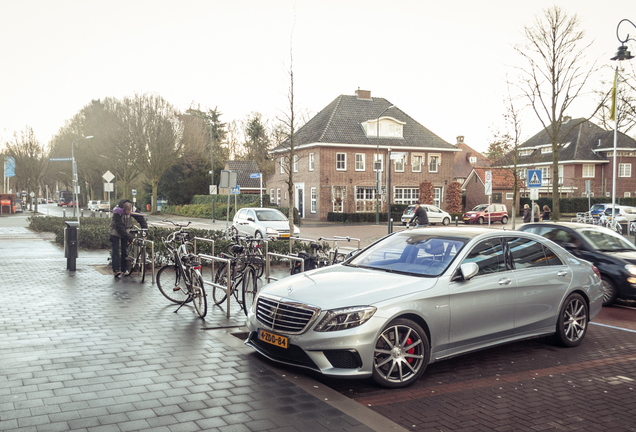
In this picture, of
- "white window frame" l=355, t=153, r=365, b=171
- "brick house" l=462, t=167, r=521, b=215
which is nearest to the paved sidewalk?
"white window frame" l=355, t=153, r=365, b=171

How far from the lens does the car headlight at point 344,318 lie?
4.96 metres

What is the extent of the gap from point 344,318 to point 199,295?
3848 millimetres

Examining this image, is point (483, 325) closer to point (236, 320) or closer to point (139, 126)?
point (236, 320)

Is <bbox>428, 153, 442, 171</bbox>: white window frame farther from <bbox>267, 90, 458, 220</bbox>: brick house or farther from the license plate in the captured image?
the license plate

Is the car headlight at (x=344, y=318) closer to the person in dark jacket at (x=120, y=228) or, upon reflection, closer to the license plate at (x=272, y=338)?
the license plate at (x=272, y=338)

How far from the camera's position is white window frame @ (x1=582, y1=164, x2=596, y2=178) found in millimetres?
61562

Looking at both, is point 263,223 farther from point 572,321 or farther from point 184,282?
point 572,321

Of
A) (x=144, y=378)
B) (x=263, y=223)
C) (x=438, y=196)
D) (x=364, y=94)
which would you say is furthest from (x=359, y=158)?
(x=144, y=378)

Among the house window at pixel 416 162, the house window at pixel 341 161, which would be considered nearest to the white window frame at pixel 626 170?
the house window at pixel 416 162

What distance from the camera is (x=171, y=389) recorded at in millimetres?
4824

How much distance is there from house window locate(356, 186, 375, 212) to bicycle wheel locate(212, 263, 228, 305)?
124 feet

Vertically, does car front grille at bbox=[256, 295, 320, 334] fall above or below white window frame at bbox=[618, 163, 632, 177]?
below

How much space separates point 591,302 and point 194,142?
192 ft

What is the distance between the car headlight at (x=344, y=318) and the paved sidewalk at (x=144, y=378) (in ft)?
1.91
